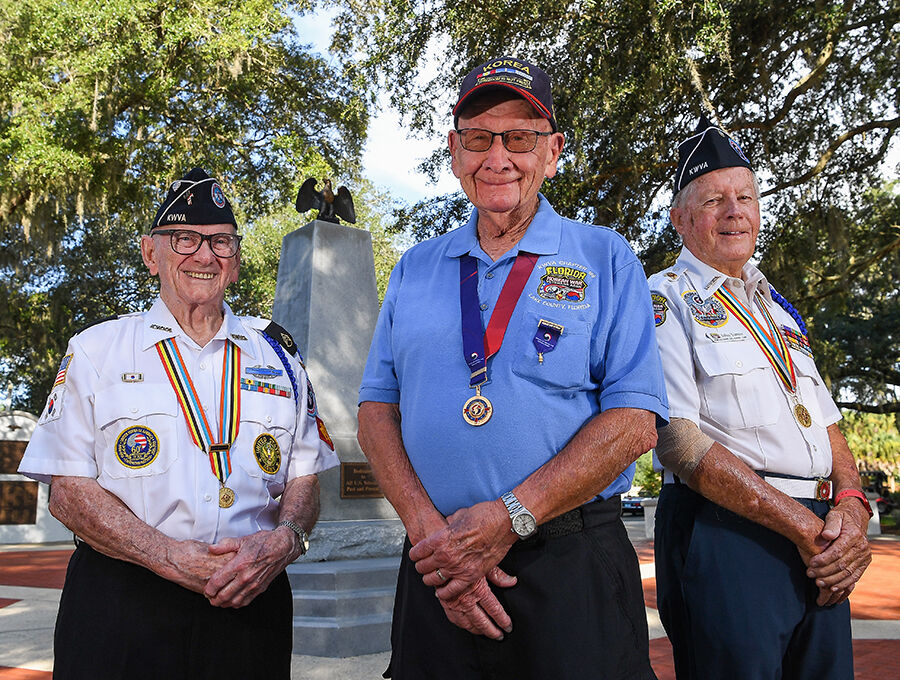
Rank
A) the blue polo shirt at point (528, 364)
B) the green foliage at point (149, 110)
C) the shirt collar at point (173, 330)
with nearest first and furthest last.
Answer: the blue polo shirt at point (528, 364)
the shirt collar at point (173, 330)
the green foliage at point (149, 110)

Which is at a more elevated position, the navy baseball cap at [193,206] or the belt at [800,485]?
the navy baseball cap at [193,206]

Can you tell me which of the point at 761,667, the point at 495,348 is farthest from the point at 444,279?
the point at 761,667

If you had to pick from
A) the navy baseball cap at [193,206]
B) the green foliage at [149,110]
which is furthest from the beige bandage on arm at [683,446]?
the green foliage at [149,110]

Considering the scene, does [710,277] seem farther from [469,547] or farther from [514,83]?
[469,547]

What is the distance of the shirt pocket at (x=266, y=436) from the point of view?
7.94ft

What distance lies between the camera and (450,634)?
1861 millimetres

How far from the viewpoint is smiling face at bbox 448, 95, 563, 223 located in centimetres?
209

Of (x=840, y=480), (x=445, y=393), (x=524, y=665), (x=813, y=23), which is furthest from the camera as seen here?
(x=813, y=23)

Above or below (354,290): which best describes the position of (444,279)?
below

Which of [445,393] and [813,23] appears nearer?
[445,393]

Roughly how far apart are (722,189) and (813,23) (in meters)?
8.03

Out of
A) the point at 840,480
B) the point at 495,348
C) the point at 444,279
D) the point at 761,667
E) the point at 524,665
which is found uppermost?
the point at 444,279

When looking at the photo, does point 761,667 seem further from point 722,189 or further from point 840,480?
point 722,189

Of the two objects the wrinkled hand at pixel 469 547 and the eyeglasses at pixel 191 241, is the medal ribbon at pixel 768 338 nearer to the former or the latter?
the wrinkled hand at pixel 469 547
